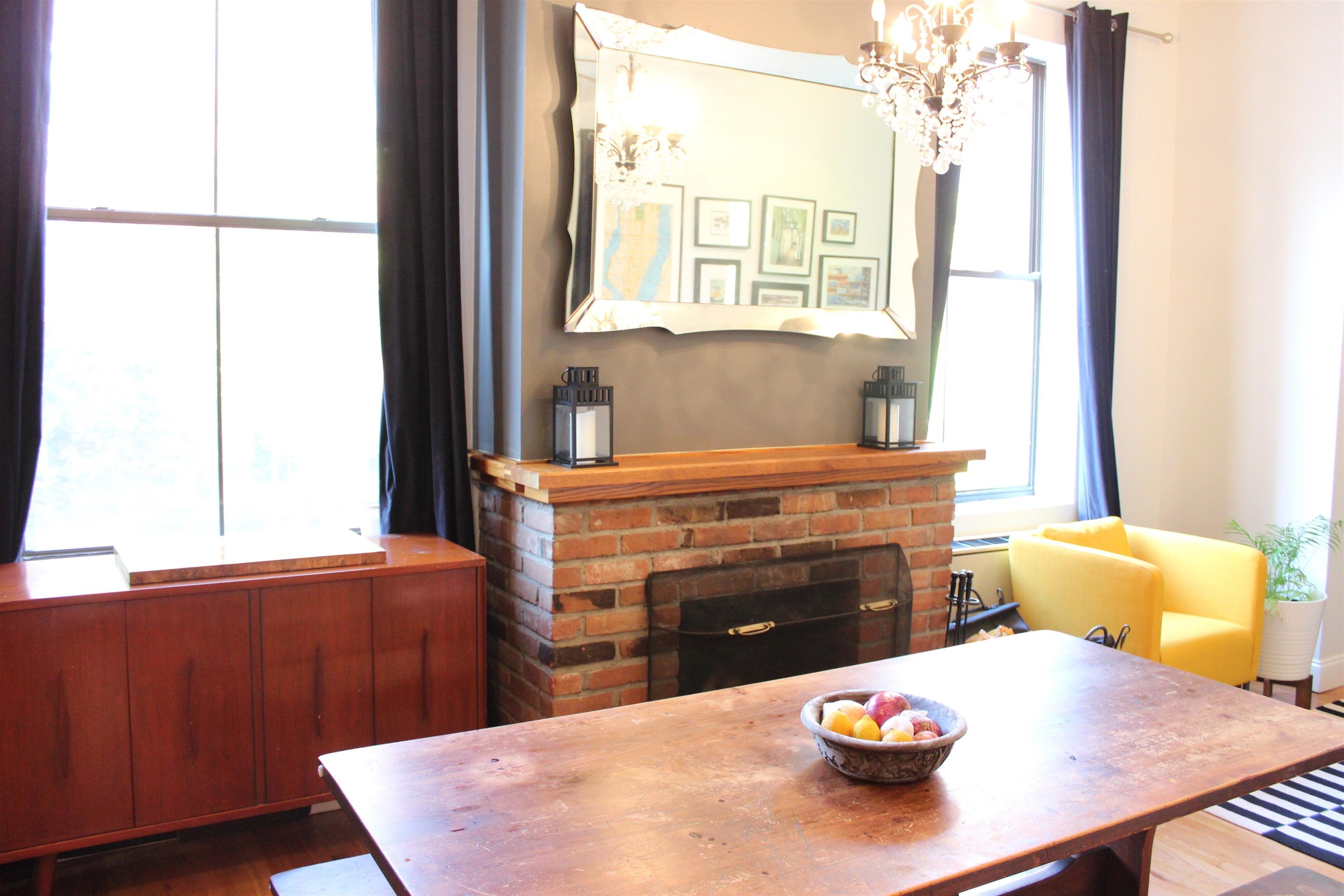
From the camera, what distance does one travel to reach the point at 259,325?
115 inches

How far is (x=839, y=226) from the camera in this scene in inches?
127

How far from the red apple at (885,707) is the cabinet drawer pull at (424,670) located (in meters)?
1.37

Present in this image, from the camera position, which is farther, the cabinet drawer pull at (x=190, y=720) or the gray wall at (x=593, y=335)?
the gray wall at (x=593, y=335)

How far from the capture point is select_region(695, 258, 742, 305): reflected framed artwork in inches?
116

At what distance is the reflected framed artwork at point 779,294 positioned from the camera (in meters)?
3.07

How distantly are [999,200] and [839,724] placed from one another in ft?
11.2

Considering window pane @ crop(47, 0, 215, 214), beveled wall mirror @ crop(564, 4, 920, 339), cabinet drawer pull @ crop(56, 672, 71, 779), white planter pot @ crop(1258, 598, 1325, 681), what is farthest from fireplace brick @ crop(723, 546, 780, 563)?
white planter pot @ crop(1258, 598, 1325, 681)

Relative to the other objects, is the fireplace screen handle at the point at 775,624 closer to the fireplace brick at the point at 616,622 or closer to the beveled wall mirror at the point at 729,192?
the fireplace brick at the point at 616,622

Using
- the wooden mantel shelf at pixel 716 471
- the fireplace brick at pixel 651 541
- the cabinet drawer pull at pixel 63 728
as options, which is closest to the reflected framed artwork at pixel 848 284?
the wooden mantel shelf at pixel 716 471

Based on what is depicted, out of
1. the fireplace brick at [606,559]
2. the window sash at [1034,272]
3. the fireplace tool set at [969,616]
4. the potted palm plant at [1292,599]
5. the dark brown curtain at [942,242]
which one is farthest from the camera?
the window sash at [1034,272]

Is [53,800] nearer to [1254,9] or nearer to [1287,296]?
[1287,296]

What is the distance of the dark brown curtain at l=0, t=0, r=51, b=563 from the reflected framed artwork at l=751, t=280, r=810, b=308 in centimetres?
196

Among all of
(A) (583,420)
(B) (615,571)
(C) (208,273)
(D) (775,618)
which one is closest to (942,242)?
(D) (775,618)

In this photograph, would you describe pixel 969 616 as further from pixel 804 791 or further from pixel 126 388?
pixel 126 388
